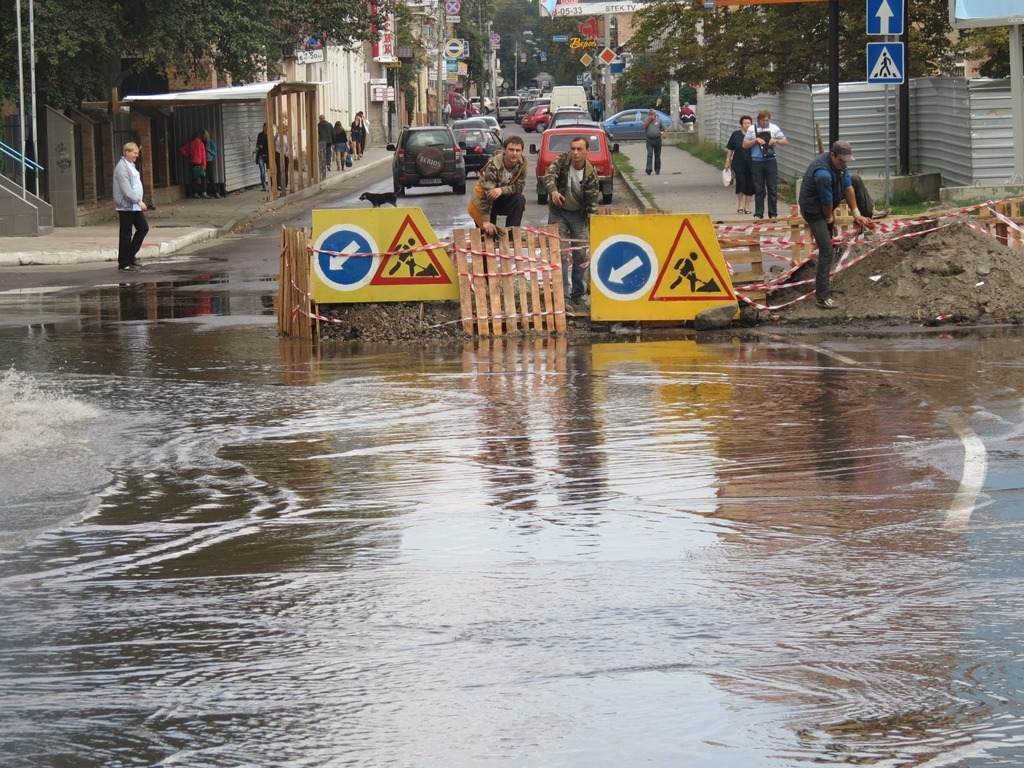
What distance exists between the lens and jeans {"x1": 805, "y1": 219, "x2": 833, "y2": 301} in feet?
52.0

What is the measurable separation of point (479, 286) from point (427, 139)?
24.9m

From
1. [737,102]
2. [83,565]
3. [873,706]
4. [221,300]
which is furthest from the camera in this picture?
[737,102]

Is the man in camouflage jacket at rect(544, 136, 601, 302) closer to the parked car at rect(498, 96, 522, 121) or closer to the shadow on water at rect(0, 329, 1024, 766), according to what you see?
the shadow on water at rect(0, 329, 1024, 766)

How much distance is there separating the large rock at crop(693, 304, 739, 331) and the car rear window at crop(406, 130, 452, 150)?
82.1 ft

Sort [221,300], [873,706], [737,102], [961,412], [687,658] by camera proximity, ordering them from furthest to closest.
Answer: [737,102] < [221,300] < [961,412] < [687,658] < [873,706]

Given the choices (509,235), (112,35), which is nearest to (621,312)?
(509,235)

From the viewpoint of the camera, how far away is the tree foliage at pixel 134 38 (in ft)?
96.9

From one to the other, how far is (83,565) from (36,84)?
2537 centimetres

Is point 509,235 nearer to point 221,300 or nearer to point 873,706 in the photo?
point 221,300

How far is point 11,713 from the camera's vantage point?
530 cm

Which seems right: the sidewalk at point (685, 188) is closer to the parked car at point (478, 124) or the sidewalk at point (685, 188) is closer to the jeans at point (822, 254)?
the parked car at point (478, 124)

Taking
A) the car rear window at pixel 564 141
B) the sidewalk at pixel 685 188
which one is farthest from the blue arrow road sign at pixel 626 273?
the car rear window at pixel 564 141

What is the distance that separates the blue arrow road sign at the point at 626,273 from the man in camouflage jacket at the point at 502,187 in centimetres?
138

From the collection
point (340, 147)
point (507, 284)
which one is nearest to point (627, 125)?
point (340, 147)
